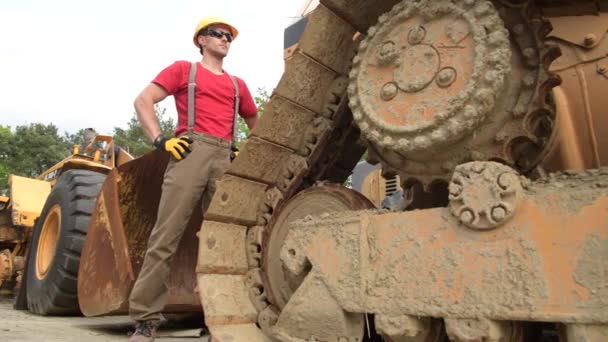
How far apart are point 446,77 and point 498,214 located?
0.59 metres

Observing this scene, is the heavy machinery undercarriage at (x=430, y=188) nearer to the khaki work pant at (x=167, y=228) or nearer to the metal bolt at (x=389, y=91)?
the metal bolt at (x=389, y=91)

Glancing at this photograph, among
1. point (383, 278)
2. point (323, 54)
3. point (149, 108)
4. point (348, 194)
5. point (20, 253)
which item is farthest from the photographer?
point (20, 253)

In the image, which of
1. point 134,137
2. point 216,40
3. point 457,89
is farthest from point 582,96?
point 134,137

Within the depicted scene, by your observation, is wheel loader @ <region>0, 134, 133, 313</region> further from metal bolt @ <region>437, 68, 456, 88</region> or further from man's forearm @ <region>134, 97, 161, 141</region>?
metal bolt @ <region>437, 68, 456, 88</region>

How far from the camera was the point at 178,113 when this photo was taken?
11.6ft

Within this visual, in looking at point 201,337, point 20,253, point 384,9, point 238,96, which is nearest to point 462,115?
point 384,9

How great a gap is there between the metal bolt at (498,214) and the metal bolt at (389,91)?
0.66 m

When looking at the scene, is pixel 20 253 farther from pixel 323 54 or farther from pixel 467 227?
pixel 467 227

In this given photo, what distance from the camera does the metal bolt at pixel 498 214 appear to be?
1893 mm

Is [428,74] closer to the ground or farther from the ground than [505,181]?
farther from the ground

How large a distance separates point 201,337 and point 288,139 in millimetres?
1645

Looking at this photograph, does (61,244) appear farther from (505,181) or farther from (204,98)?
(505,181)

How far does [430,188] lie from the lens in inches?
97.0

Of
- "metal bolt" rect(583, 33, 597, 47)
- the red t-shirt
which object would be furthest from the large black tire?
"metal bolt" rect(583, 33, 597, 47)
